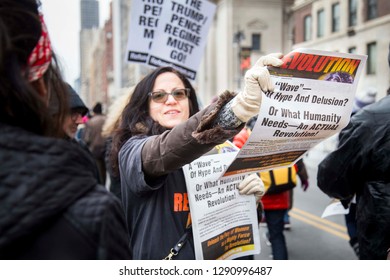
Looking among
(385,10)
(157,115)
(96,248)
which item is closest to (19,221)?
(96,248)

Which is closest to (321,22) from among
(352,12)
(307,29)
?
(307,29)

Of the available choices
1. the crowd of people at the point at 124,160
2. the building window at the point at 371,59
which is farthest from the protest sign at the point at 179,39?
the building window at the point at 371,59

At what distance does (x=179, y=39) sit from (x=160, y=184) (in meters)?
2.47

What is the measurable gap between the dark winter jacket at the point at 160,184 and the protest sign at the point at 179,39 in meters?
2.09

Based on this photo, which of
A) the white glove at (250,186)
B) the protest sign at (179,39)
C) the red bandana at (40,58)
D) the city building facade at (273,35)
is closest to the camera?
the red bandana at (40,58)

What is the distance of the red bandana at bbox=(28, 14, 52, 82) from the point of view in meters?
1.08

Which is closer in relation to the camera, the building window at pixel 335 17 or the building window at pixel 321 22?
the building window at pixel 335 17

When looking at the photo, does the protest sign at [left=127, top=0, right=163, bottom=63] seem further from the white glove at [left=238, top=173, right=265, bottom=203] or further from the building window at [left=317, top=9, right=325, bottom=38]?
the building window at [left=317, top=9, right=325, bottom=38]

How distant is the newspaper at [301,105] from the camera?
160cm

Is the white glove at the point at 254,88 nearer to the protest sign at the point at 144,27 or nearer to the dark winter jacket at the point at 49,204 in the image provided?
the dark winter jacket at the point at 49,204

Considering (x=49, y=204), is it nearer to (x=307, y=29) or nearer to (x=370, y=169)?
(x=370, y=169)

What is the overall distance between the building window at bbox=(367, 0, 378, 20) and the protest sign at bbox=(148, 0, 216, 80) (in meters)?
22.9

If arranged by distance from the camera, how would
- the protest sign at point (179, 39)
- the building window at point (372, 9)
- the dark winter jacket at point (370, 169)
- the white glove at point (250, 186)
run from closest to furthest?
the dark winter jacket at point (370, 169) < the white glove at point (250, 186) < the protest sign at point (179, 39) < the building window at point (372, 9)
